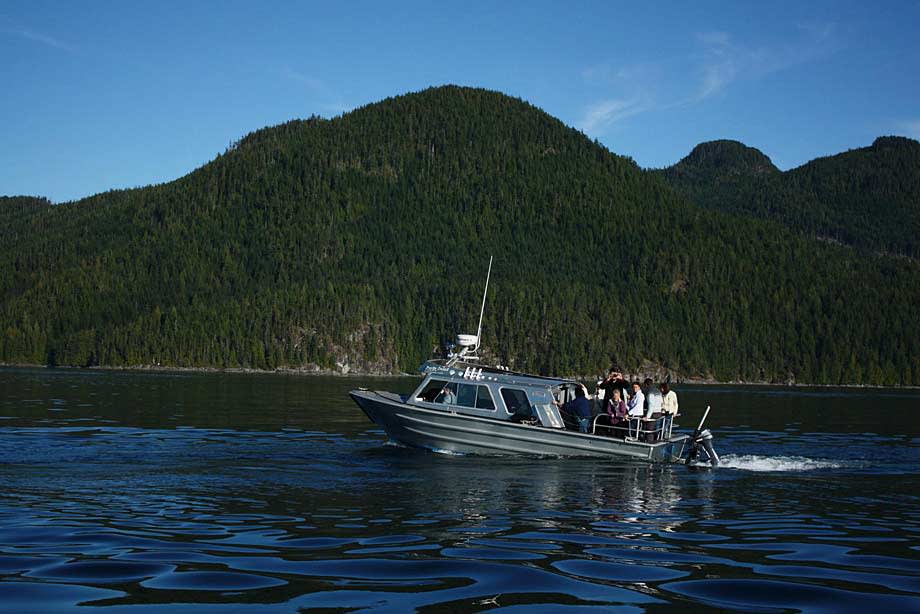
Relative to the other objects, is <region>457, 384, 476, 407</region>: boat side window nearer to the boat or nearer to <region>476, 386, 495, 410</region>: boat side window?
the boat

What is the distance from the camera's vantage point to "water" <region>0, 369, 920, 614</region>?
14.8 metres

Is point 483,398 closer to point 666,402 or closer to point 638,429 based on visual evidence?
point 638,429

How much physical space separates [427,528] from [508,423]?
1400 cm

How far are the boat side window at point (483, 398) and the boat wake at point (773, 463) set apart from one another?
816 centimetres

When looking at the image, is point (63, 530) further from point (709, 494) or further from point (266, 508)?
point (709, 494)

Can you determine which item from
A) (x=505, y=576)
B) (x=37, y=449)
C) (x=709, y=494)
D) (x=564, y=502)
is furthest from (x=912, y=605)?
(x=37, y=449)

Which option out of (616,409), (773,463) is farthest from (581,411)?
(773,463)

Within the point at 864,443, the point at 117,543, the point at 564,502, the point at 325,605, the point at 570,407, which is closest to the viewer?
the point at 325,605

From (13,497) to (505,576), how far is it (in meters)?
12.6

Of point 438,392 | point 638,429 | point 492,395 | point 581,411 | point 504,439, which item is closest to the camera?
point 504,439

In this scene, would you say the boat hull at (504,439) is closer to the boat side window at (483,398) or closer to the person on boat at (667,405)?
the boat side window at (483,398)

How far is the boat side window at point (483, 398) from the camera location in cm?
3538

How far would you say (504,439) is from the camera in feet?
114

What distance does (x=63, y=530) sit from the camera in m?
19.1
